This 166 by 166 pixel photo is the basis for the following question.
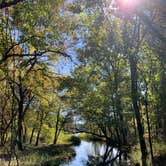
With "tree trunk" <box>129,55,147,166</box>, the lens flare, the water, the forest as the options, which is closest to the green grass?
the water

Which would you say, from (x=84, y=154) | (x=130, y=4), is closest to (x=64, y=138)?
(x=84, y=154)

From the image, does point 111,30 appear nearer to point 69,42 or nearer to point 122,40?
point 122,40

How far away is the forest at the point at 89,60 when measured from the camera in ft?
29.9

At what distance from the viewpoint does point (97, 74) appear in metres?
24.5

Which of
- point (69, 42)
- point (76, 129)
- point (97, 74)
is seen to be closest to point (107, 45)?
point (69, 42)

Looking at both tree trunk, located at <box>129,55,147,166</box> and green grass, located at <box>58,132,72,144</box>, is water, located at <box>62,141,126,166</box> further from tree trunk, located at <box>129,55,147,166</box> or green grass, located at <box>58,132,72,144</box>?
green grass, located at <box>58,132,72,144</box>

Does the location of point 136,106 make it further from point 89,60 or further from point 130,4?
point 130,4

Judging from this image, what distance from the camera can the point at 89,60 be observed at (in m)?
18.0

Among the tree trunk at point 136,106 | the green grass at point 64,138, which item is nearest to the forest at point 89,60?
the tree trunk at point 136,106

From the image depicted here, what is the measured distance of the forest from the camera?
911cm

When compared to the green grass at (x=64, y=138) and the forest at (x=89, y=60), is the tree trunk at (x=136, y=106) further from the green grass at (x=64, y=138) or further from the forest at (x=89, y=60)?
the green grass at (x=64, y=138)

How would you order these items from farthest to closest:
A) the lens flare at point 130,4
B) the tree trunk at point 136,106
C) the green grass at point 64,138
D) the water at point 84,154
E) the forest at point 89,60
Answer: the green grass at point 64,138, the water at point 84,154, the tree trunk at point 136,106, the forest at point 89,60, the lens flare at point 130,4

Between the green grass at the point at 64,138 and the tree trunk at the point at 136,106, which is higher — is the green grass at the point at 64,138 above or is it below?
below

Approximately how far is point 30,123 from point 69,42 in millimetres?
23679
